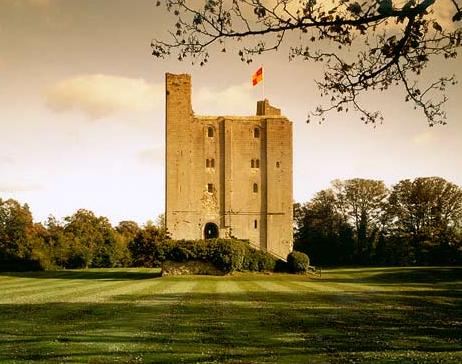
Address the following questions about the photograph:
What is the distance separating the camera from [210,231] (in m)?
58.8

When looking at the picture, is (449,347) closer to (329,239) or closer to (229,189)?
(229,189)

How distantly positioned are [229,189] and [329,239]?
36.1 metres

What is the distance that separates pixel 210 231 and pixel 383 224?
4310 cm

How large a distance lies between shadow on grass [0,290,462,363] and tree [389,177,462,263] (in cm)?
5513

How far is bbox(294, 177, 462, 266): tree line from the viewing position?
77.9m

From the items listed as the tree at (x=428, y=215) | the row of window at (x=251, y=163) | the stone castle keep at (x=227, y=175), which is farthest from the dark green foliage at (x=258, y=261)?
the tree at (x=428, y=215)

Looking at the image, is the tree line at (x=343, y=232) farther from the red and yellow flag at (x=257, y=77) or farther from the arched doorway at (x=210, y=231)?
the red and yellow flag at (x=257, y=77)

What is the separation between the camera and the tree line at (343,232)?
71.2m

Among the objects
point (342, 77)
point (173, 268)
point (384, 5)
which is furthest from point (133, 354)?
point (173, 268)

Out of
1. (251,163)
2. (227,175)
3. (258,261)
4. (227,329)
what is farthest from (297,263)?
(227,329)

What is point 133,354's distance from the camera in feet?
38.4

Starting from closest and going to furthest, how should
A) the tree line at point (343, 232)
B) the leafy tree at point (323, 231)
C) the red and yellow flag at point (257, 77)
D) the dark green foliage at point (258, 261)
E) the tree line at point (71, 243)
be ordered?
the dark green foliage at point (258, 261)
the red and yellow flag at point (257, 77)
the tree line at point (71, 243)
the tree line at point (343, 232)
the leafy tree at point (323, 231)

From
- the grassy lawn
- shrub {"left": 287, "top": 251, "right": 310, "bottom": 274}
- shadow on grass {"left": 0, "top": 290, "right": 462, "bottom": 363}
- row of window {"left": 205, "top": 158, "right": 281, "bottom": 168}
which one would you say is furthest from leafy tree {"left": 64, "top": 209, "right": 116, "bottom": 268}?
shadow on grass {"left": 0, "top": 290, "right": 462, "bottom": 363}

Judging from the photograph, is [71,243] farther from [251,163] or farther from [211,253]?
[211,253]
